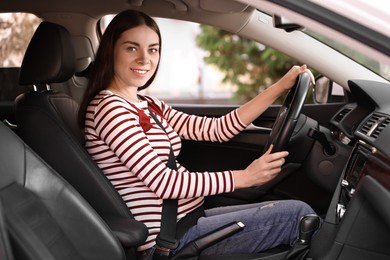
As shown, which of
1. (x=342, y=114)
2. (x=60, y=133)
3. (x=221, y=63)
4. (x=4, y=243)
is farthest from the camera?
(x=221, y=63)

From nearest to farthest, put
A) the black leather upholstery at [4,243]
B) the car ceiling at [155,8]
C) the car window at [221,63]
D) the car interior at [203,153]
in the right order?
the black leather upholstery at [4,243] → the car interior at [203,153] → the car ceiling at [155,8] → the car window at [221,63]

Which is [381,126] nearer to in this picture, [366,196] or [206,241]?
[366,196]

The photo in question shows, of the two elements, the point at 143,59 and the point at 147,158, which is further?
the point at 143,59

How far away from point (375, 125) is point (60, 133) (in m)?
1.08

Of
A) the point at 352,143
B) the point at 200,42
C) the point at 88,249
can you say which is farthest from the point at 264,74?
the point at 88,249

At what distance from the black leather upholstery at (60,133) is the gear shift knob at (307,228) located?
0.54m

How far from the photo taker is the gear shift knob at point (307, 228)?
201cm

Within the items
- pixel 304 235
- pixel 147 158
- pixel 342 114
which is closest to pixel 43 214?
pixel 147 158

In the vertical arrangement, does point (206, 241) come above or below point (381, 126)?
below

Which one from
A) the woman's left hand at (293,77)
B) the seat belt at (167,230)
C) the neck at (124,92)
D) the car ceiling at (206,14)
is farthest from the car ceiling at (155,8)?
the seat belt at (167,230)

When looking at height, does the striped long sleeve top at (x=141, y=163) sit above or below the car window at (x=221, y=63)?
above

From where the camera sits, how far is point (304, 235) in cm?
201

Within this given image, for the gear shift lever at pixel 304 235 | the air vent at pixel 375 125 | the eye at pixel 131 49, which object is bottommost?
the gear shift lever at pixel 304 235

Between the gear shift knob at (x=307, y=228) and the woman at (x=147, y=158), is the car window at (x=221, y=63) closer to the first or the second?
the woman at (x=147, y=158)
